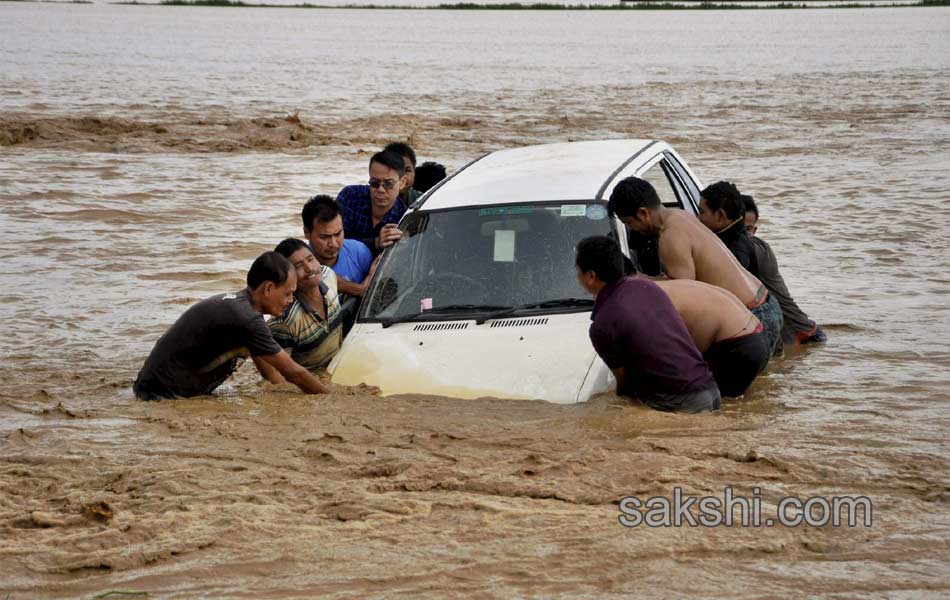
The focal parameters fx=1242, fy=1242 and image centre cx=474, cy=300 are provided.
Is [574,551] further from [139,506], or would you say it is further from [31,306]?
[31,306]

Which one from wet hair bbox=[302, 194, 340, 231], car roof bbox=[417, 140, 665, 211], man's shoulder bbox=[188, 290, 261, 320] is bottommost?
man's shoulder bbox=[188, 290, 261, 320]

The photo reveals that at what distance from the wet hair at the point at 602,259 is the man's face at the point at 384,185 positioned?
249 cm

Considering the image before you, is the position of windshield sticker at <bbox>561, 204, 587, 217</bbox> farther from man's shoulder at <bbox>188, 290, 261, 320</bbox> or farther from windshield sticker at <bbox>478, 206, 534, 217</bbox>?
man's shoulder at <bbox>188, 290, 261, 320</bbox>

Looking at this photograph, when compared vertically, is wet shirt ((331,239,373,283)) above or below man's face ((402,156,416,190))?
below

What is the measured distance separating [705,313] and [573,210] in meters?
1.10

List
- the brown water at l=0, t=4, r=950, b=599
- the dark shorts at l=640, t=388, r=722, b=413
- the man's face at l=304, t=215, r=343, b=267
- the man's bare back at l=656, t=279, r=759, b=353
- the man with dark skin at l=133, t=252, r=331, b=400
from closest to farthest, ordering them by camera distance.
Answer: the brown water at l=0, t=4, r=950, b=599
the dark shorts at l=640, t=388, r=722, b=413
the man with dark skin at l=133, t=252, r=331, b=400
the man's bare back at l=656, t=279, r=759, b=353
the man's face at l=304, t=215, r=343, b=267

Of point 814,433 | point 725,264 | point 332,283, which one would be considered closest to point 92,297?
point 332,283

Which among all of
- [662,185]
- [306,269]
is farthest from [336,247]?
[662,185]

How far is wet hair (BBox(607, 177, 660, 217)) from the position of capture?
6.93m

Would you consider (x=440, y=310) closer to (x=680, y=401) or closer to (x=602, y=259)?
(x=602, y=259)

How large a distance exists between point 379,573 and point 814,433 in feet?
9.57

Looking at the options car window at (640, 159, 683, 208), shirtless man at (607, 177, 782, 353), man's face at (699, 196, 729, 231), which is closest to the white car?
car window at (640, 159, 683, 208)

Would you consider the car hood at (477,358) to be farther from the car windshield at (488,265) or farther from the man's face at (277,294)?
the man's face at (277,294)

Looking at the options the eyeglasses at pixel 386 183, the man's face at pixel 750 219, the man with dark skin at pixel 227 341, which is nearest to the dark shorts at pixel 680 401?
the man with dark skin at pixel 227 341
